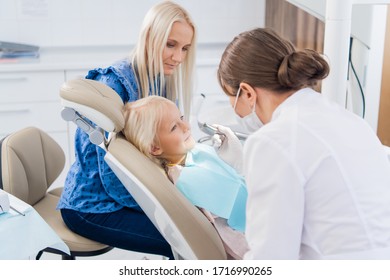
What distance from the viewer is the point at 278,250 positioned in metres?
1.08

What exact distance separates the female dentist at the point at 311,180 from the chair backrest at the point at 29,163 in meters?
0.92

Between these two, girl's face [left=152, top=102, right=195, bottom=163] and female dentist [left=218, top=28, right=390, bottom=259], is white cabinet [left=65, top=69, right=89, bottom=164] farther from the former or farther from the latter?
female dentist [left=218, top=28, right=390, bottom=259]

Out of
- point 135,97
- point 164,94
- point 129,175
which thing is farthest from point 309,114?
point 164,94

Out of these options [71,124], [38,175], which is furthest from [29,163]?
[71,124]

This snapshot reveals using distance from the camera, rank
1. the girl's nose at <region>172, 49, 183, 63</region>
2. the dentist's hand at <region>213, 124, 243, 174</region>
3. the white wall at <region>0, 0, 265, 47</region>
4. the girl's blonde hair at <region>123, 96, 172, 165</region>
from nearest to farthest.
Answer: the girl's blonde hair at <region>123, 96, 172, 165</region> < the dentist's hand at <region>213, 124, 243, 174</region> < the girl's nose at <region>172, 49, 183, 63</region> < the white wall at <region>0, 0, 265, 47</region>

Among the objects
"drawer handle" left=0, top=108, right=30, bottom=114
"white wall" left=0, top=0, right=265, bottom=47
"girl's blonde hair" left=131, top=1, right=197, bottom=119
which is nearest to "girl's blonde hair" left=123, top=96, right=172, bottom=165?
"girl's blonde hair" left=131, top=1, right=197, bottom=119

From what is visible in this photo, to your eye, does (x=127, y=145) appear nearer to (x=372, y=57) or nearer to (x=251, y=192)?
(x=251, y=192)

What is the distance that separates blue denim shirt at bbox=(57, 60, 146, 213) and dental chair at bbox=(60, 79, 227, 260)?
0.33 metres

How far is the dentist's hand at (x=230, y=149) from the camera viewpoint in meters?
1.61

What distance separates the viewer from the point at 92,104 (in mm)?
1281

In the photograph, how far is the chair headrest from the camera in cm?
129

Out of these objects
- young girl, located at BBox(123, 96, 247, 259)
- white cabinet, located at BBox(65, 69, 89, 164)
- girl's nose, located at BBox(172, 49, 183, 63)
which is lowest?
white cabinet, located at BBox(65, 69, 89, 164)

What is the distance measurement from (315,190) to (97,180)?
2.82 feet

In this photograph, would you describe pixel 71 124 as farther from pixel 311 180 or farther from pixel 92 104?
pixel 311 180
